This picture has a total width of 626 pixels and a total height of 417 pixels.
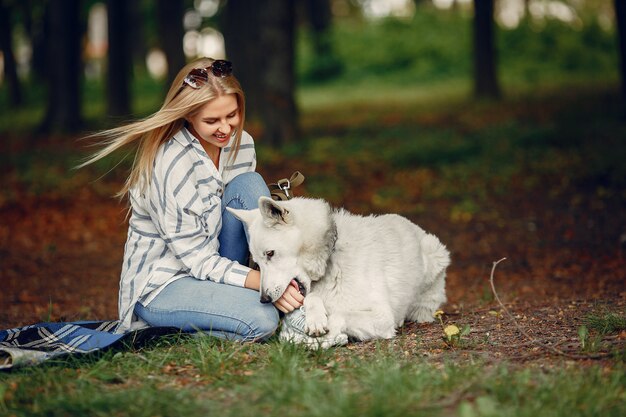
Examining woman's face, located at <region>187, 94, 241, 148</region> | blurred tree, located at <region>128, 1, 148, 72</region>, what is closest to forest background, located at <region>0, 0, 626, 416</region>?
blurred tree, located at <region>128, 1, 148, 72</region>

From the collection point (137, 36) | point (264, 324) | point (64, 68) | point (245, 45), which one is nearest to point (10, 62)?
point (64, 68)

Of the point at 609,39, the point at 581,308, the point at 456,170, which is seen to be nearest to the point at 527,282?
the point at 581,308

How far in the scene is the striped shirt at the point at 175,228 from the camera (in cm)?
483

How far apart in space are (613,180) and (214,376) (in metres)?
8.54

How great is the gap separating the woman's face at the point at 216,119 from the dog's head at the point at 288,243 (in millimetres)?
530

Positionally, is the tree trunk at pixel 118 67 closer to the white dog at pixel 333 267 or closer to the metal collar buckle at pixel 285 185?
the metal collar buckle at pixel 285 185

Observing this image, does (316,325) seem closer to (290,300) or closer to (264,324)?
(290,300)

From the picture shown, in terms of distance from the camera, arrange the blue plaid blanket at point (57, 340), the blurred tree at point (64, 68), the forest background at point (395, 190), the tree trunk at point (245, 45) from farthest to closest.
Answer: the tree trunk at point (245, 45)
the blurred tree at point (64, 68)
the blue plaid blanket at point (57, 340)
the forest background at point (395, 190)

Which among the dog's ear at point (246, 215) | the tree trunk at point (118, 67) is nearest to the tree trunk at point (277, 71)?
the tree trunk at point (118, 67)

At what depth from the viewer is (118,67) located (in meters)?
19.5

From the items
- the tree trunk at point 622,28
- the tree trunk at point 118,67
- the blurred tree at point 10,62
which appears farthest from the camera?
the blurred tree at point 10,62

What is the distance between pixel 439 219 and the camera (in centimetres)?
1059

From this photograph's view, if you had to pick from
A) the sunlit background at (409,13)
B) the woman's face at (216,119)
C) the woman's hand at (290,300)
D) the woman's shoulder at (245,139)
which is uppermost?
the sunlit background at (409,13)

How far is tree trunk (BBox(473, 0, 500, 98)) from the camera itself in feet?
61.9
